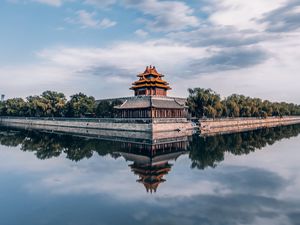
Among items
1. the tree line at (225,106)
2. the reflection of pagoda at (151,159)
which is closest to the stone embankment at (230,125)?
the tree line at (225,106)

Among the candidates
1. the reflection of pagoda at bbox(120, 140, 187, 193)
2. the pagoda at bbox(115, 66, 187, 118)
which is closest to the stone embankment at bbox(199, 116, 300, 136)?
the pagoda at bbox(115, 66, 187, 118)

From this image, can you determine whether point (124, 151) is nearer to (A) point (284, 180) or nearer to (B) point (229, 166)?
(B) point (229, 166)

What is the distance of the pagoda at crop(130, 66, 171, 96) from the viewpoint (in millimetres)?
62375

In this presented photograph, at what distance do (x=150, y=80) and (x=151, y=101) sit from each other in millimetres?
8738

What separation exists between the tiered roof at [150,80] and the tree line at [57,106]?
21.3 ft

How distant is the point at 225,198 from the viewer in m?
15.5

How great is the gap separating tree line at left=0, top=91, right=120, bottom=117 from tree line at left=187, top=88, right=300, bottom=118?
17.9 metres

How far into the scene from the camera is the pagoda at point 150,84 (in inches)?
2456

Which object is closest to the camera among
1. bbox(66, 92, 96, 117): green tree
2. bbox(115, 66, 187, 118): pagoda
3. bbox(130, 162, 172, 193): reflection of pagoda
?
bbox(130, 162, 172, 193): reflection of pagoda

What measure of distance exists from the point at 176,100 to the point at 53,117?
1286 inches

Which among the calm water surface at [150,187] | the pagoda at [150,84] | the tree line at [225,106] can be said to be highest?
the pagoda at [150,84]

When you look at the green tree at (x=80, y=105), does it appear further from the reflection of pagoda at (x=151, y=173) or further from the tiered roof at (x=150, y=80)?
the reflection of pagoda at (x=151, y=173)

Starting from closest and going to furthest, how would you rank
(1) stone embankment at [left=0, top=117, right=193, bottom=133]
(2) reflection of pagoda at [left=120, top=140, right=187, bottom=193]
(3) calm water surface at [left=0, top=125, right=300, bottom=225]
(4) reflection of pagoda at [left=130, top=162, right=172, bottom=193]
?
(3) calm water surface at [left=0, top=125, right=300, bottom=225], (4) reflection of pagoda at [left=130, top=162, right=172, bottom=193], (2) reflection of pagoda at [left=120, top=140, right=187, bottom=193], (1) stone embankment at [left=0, top=117, right=193, bottom=133]

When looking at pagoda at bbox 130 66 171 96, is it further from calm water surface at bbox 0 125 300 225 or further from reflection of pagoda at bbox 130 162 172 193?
reflection of pagoda at bbox 130 162 172 193
